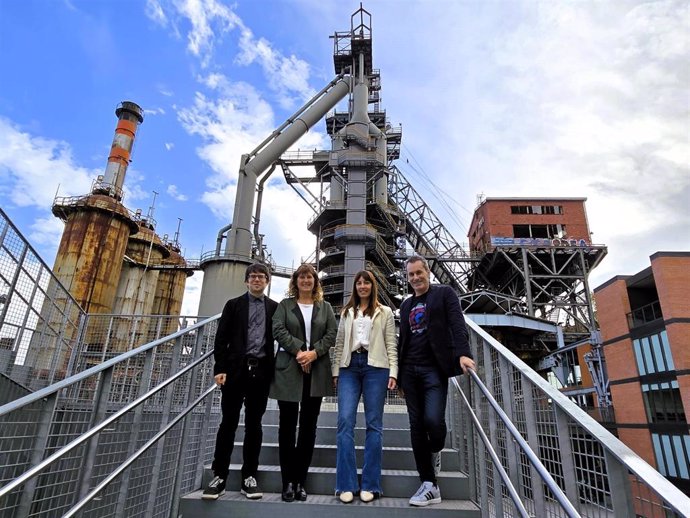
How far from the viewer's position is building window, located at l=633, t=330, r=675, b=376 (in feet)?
61.9

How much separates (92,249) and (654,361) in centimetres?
2994

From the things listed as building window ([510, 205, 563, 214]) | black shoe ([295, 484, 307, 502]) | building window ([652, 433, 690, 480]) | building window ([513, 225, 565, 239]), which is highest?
building window ([510, 205, 563, 214])

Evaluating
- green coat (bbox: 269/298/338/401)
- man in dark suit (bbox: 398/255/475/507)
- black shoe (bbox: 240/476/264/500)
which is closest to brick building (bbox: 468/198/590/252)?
man in dark suit (bbox: 398/255/475/507)

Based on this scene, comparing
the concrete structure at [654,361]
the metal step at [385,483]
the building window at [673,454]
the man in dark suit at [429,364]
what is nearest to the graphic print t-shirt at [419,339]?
the man in dark suit at [429,364]

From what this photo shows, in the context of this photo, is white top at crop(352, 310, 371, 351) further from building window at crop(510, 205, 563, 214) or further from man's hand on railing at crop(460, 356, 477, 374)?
building window at crop(510, 205, 563, 214)

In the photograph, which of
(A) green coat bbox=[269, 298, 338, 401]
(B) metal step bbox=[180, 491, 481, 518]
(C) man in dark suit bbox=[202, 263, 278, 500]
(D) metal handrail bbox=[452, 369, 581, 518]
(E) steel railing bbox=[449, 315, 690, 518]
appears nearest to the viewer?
(E) steel railing bbox=[449, 315, 690, 518]

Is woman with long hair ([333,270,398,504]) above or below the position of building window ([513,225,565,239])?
below

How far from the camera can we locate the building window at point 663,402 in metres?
18.1

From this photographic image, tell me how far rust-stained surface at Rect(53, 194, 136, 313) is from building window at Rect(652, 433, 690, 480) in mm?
28934

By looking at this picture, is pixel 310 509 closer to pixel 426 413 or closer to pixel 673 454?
pixel 426 413

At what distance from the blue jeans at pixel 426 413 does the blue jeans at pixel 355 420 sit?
240mm

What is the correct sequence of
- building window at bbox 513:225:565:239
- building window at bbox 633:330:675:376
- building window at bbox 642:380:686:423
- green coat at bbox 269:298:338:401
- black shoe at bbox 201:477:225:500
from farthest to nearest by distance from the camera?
building window at bbox 513:225:565:239
building window at bbox 633:330:675:376
building window at bbox 642:380:686:423
green coat at bbox 269:298:338:401
black shoe at bbox 201:477:225:500

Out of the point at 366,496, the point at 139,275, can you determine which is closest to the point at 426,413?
the point at 366,496

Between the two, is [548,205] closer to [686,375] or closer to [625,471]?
[686,375]
